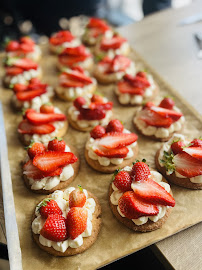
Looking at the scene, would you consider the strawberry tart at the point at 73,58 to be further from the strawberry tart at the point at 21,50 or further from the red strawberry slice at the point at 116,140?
the red strawberry slice at the point at 116,140

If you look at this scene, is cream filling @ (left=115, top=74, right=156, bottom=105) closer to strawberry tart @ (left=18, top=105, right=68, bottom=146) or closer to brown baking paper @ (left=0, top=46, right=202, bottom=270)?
brown baking paper @ (left=0, top=46, right=202, bottom=270)

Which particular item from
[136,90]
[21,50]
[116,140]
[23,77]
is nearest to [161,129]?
[116,140]

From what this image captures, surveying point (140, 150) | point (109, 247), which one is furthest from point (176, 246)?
point (140, 150)

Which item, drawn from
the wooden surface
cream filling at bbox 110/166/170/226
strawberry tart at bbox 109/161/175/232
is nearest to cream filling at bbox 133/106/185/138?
the wooden surface

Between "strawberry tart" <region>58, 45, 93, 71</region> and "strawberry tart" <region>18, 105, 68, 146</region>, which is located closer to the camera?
"strawberry tart" <region>18, 105, 68, 146</region>

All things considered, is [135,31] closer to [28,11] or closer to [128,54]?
[128,54]

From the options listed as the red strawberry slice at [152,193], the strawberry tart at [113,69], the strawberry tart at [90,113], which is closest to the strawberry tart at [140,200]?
the red strawberry slice at [152,193]
